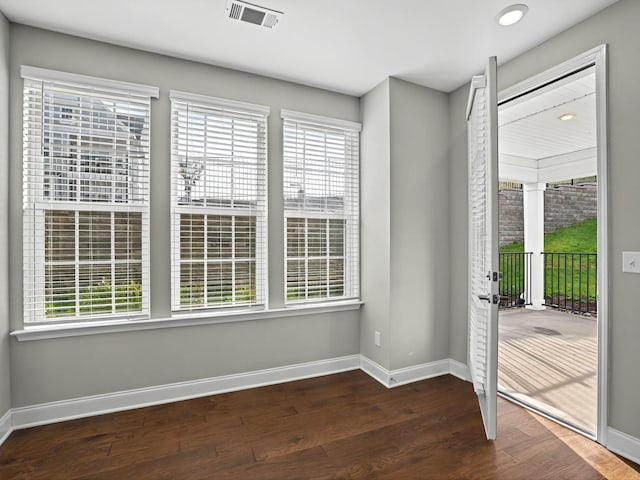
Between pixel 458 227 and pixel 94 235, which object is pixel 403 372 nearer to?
pixel 458 227

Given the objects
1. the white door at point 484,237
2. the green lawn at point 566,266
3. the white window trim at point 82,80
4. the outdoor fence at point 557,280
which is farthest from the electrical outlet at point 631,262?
the green lawn at point 566,266

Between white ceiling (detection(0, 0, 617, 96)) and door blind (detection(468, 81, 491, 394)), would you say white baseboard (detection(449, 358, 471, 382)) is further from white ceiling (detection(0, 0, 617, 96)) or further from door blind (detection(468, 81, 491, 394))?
white ceiling (detection(0, 0, 617, 96))

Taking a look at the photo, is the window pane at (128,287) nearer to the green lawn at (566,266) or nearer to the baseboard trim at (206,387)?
the baseboard trim at (206,387)

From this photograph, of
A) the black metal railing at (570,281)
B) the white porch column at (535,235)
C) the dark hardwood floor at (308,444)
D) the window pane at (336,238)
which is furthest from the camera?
the white porch column at (535,235)

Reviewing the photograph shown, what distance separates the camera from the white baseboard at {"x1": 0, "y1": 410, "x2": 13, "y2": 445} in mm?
2146

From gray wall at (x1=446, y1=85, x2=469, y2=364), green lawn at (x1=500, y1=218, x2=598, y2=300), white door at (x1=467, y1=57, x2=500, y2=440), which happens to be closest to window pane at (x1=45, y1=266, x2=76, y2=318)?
white door at (x1=467, y1=57, x2=500, y2=440)

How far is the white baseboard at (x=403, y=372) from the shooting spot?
3.01 metres

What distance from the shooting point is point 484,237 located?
8.16ft

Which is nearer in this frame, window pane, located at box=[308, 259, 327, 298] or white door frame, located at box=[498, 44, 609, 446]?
white door frame, located at box=[498, 44, 609, 446]

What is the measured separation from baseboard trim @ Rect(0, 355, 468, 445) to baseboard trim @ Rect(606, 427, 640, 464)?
1.12 meters

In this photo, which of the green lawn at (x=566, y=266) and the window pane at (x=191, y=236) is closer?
the window pane at (x=191, y=236)

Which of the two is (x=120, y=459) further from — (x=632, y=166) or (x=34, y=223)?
(x=632, y=166)

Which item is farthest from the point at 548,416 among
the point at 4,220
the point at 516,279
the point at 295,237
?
the point at 516,279

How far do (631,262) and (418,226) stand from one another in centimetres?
147
